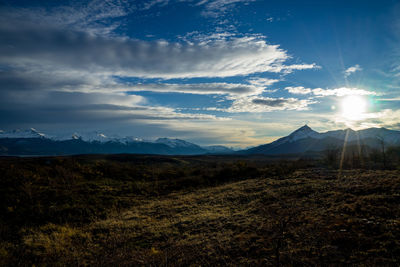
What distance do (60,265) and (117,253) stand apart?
98.8 inches

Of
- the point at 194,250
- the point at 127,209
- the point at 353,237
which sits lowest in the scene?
the point at 127,209

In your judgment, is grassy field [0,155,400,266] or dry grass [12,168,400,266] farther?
grassy field [0,155,400,266]

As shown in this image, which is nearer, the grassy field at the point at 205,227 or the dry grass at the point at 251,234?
the dry grass at the point at 251,234

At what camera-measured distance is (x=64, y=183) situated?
28.0 meters

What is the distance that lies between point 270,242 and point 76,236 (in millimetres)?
12359

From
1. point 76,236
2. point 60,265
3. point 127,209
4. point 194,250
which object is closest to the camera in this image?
point 60,265

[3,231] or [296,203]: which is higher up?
[296,203]

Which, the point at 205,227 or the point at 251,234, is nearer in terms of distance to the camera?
the point at 251,234

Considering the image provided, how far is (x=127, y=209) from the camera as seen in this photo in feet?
70.8

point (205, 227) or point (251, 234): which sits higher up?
point (251, 234)

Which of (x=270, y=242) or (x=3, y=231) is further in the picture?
(x=3, y=231)

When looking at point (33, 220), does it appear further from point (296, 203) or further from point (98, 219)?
point (296, 203)

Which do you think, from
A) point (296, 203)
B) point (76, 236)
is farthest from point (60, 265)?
point (296, 203)

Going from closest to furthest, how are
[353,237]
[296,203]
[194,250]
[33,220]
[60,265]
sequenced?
[353,237] → [60,265] → [194,250] → [296,203] → [33,220]
